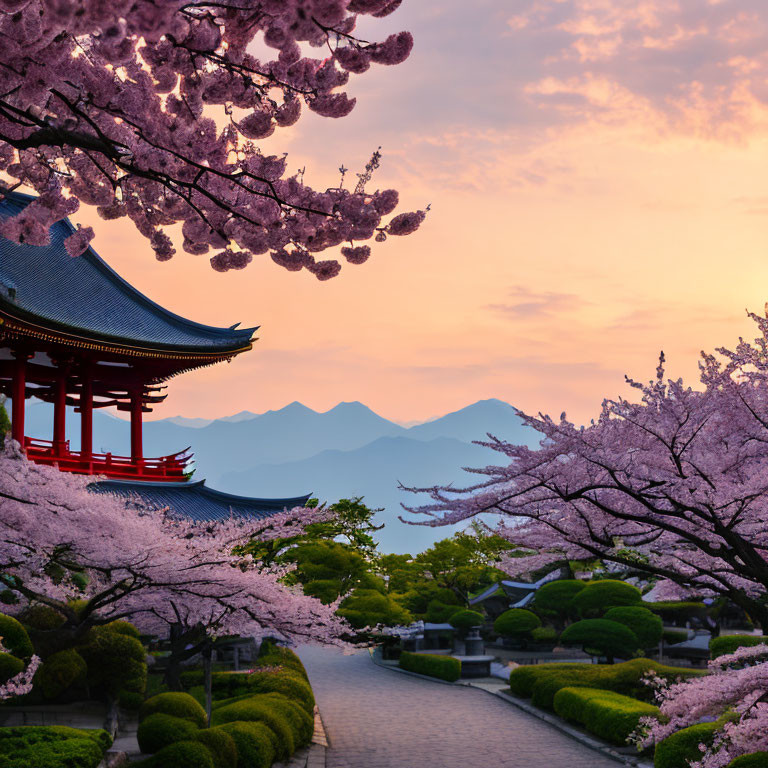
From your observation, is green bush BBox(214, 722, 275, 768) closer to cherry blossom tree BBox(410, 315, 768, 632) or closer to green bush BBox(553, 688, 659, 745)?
cherry blossom tree BBox(410, 315, 768, 632)

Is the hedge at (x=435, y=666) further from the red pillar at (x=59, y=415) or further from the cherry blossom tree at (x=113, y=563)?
the cherry blossom tree at (x=113, y=563)

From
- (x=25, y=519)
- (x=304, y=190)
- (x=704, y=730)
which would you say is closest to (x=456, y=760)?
(x=704, y=730)

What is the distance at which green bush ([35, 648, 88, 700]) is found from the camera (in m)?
14.6

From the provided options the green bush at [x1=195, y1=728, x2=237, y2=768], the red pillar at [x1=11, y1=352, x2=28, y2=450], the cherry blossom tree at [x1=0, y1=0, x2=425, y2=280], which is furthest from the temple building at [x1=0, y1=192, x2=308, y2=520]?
the cherry blossom tree at [x1=0, y1=0, x2=425, y2=280]

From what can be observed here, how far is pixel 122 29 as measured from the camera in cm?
292

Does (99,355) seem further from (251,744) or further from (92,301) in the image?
(251,744)

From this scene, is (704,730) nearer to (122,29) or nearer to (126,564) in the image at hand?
(126,564)

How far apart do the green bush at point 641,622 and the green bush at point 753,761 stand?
15.2 metres

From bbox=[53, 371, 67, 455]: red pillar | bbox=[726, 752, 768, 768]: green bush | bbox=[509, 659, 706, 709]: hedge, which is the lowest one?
bbox=[509, 659, 706, 709]: hedge

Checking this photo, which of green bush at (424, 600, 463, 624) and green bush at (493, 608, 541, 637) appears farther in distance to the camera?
green bush at (424, 600, 463, 624)

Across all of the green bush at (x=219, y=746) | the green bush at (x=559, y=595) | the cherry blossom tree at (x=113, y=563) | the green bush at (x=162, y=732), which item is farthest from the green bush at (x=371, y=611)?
the green bush at (x=219, y=746)

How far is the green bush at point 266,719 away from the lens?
43.5ft

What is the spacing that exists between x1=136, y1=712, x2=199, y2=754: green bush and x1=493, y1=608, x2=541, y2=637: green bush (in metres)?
20.9

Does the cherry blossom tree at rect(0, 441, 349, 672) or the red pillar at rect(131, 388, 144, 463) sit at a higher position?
the red pillar at rect(131, 388, 144, 463)
